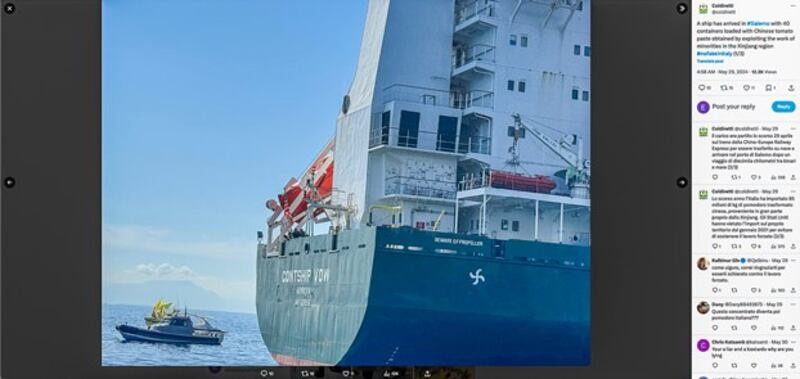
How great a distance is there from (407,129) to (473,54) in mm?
218

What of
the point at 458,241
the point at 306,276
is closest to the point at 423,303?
the point at 458,241

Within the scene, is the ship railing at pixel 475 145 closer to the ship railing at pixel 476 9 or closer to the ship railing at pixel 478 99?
the ship railing at pixel 478 99

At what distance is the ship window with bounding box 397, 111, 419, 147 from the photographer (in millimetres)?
2730

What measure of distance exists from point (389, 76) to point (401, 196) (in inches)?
9.7

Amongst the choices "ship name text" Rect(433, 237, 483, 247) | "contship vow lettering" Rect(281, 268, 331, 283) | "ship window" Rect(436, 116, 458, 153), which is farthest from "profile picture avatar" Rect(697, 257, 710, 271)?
"contship vow lettering" Rect(281, 268, 331, 283)

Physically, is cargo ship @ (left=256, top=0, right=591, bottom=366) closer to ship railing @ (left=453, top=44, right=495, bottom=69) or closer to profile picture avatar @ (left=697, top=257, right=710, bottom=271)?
ship railing @ (left=453, top=44, right=495, bottom=69)

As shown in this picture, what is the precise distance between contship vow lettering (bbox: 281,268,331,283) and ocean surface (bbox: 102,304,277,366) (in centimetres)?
11

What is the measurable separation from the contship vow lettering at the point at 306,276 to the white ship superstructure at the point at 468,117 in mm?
136

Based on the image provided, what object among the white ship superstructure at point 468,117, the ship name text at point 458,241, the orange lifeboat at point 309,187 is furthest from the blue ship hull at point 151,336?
the ship name text at point 458,241

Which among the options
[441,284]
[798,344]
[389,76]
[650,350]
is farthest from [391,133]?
[798,344]

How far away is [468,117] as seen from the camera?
109 inches

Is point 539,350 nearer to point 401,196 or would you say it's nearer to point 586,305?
point 586,305

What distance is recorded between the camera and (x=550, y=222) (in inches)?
108

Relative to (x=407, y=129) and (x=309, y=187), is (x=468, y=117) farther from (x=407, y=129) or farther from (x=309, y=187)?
(x=309, y=187)
